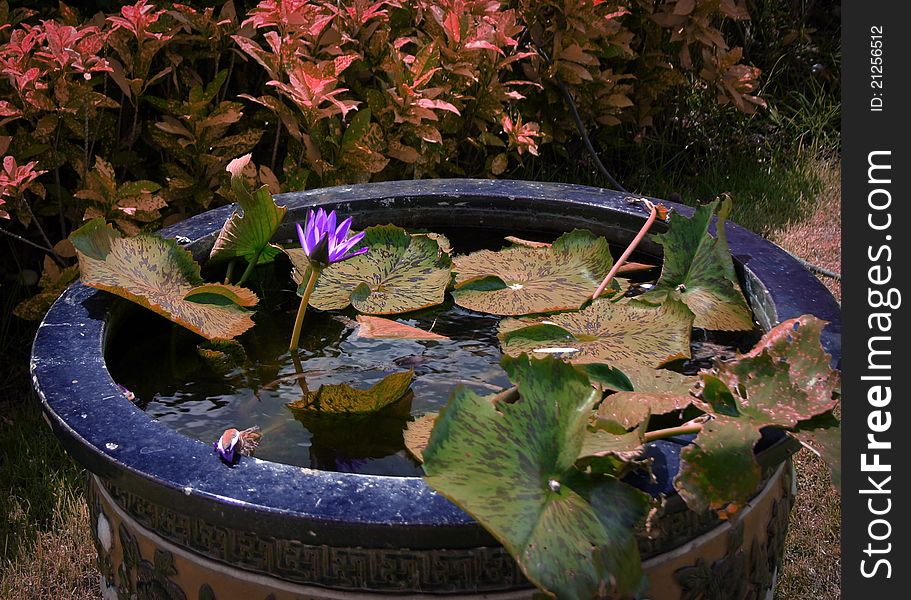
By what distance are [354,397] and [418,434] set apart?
9 centimetres

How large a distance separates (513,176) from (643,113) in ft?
1.77

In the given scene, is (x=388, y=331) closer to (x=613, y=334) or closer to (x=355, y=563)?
(x=613, y=334)

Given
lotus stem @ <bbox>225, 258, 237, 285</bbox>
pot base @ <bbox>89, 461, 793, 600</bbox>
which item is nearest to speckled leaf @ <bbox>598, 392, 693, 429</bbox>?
pot base @ <bbox>89, 461, 793, 600</bbox>

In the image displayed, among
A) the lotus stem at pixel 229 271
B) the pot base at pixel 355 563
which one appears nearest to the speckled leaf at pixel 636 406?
the pot base at pixel 355 563

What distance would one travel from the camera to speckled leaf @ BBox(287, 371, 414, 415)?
3.82 ft

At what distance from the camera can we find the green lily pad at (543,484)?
861 millimetres

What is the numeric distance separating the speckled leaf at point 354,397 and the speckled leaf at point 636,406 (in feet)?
0.83

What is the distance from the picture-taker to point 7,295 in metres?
2.42

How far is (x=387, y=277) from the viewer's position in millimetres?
1513

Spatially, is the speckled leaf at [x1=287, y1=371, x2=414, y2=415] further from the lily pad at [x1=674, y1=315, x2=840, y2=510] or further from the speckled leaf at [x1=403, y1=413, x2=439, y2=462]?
the lily pad at [x1=674, y1=315, x2=840, y2=510]

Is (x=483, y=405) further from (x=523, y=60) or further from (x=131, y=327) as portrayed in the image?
(x=523, y=60)

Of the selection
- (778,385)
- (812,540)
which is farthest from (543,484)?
(812,540)

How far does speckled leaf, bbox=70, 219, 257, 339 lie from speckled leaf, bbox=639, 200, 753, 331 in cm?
60

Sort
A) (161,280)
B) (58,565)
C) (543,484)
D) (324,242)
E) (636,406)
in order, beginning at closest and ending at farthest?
1. (543,484)
2. (636,406)
3. (324,242)
4. (161,280)
5. (58,565)
